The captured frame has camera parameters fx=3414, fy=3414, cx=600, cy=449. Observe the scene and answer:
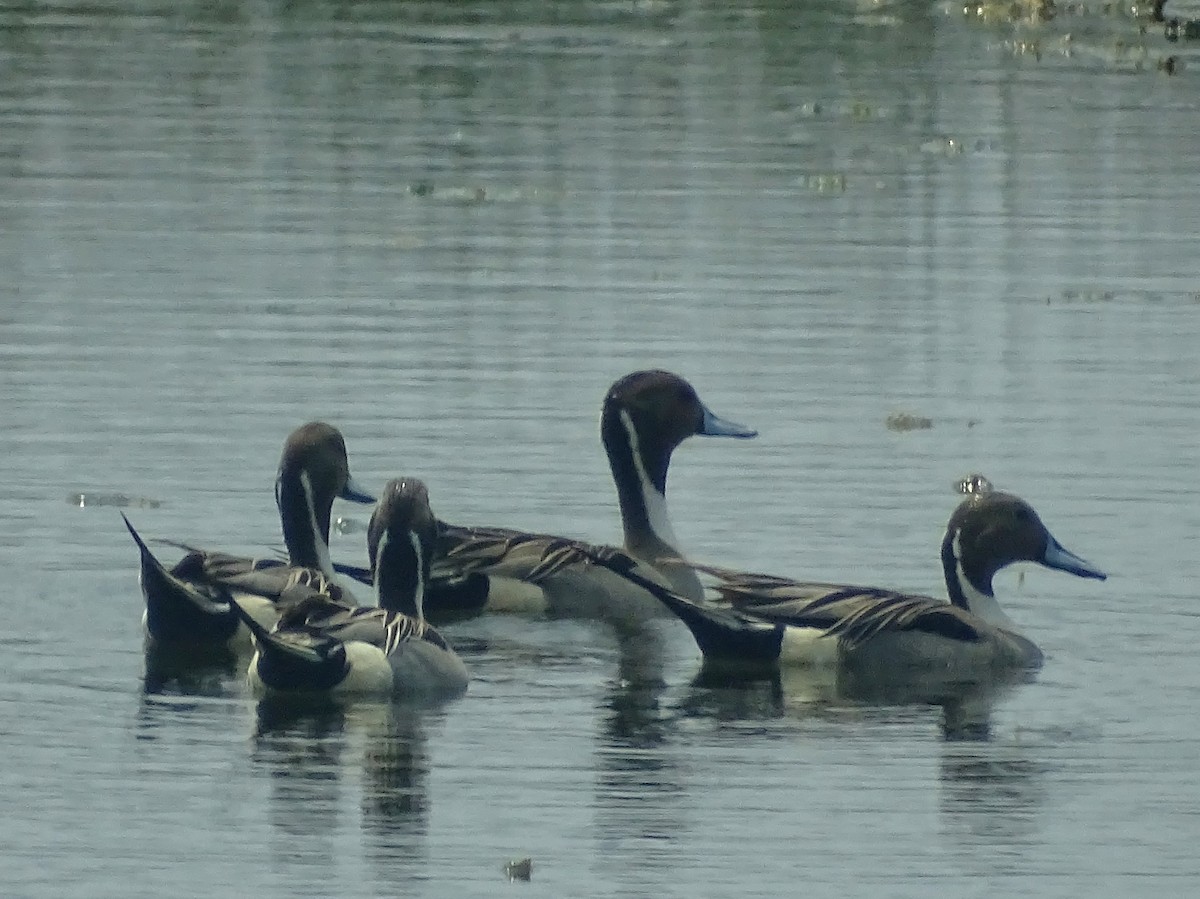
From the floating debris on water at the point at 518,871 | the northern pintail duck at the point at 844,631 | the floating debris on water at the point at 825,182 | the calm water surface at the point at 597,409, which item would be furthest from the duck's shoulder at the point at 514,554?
the floating debris on water at the point at 825,182

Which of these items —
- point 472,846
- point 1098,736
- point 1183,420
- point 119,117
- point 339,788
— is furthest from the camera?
point 119,117

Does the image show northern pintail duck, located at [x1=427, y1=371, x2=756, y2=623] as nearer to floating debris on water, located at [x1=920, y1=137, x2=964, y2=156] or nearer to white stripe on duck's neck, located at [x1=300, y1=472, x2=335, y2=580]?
white stripe on duck's neck, located at [x1=300, y1=472, x2=335, y2=580]

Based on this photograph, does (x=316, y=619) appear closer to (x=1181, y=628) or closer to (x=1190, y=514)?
(x=1181, y=628)

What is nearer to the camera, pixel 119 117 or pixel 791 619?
pixel 791 619

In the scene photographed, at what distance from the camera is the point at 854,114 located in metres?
30.2

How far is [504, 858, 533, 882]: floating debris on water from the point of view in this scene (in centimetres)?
958

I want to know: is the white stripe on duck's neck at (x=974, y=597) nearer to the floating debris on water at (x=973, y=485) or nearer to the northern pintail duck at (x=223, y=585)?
the floating debris on water at (x=973, y=485)

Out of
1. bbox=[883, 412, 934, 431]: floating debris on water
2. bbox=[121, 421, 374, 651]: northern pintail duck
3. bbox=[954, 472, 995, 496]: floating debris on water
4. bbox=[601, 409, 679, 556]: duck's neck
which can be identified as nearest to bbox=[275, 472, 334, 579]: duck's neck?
bbox=[121, 421, 374, 651]: northern pintail duck

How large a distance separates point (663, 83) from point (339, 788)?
22.3 metres

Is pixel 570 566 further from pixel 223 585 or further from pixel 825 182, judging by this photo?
pixel 825 182

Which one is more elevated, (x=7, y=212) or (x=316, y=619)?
(x=7, y=212)

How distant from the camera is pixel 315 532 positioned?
13367mm

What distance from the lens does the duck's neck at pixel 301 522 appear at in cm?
1333

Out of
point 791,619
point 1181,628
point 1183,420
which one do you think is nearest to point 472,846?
point 791,619
